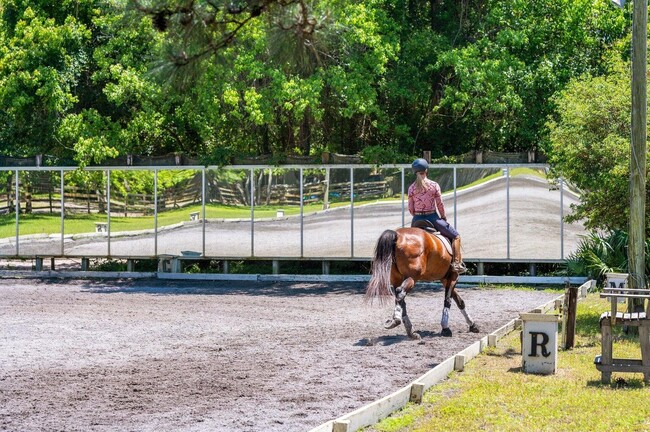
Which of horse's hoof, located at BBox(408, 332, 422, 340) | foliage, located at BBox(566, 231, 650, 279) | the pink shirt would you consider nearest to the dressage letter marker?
horse's hoof, located at BBox(408, 332, 422, 340)

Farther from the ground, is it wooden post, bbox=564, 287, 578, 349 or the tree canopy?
the tree canopy

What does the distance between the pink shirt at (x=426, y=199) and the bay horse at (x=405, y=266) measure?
1.22 ft

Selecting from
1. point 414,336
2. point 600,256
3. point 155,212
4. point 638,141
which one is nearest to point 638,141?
point 638,141

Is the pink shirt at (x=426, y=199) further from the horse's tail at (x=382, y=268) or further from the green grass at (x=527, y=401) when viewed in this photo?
the green grass at (x=527, y=401)

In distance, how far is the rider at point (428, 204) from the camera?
15570 millimetres

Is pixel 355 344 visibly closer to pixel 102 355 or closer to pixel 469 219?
pixel 102 355

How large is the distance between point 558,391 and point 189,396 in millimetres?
3916

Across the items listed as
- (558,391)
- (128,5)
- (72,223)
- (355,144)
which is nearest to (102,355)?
(128,5)

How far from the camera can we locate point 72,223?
2788 centimetres

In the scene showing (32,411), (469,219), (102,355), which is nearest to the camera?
(32,411)

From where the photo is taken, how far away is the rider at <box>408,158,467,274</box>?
15.6 meters

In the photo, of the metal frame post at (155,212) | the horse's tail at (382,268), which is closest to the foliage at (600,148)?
the horse's tail at (382,268)

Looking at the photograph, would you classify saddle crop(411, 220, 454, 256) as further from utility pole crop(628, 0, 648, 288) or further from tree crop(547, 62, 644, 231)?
tree crop(547, 62, 644, 231)

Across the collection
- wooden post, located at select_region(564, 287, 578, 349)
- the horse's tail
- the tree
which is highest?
the tree
